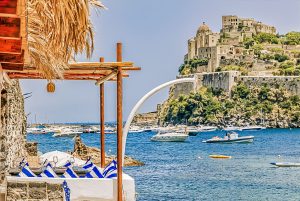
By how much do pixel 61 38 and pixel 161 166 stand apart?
4261cm

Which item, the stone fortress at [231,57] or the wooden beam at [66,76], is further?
the stone fortress at [231,57]

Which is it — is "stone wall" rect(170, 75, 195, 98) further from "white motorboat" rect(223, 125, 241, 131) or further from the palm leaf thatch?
the palm leaf thatch

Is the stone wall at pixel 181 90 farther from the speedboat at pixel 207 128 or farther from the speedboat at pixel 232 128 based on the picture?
the speedboat at pixel 232 128

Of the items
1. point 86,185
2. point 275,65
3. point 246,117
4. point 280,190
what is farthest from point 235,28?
point 86,185

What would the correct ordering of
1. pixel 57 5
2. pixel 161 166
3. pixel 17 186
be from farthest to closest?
pixel 161 166
pixel 17 186
pixel 57 5

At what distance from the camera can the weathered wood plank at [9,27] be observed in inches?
132

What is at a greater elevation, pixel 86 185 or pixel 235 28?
pixel 235 28

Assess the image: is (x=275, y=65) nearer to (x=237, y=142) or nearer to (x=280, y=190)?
(x=237, y=142)

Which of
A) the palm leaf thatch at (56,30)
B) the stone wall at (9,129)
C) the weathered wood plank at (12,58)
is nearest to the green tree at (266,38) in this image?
the stone wall at (9,129)

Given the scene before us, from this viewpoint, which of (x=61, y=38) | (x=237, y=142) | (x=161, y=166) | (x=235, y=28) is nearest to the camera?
(x=61, y=38)

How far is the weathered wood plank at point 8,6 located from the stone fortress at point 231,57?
4701 inches

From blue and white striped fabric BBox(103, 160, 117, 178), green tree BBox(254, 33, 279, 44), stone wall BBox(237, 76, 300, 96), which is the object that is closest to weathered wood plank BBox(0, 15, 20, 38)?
blue and white striped fabric BBox(103, 160, 117, 178)

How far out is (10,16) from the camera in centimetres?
329

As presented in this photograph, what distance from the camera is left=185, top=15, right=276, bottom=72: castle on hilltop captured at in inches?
5615
